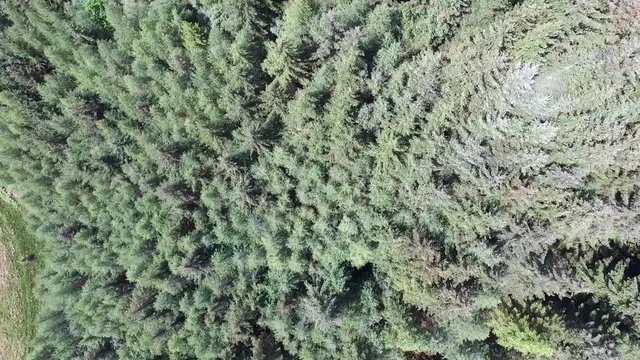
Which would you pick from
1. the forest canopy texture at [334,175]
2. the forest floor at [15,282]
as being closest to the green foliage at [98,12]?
the forest canopy texture at [334,175]

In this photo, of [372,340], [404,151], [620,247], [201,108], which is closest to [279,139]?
[201,108]

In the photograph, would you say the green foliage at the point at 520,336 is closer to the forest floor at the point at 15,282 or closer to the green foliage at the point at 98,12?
the green foliage at the point at 98,12

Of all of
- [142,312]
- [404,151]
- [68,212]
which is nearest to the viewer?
[404,151]

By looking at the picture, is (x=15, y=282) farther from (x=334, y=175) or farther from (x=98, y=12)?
(x=334, y=175)

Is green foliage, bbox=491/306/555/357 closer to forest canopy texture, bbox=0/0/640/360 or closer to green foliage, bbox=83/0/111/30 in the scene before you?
forest canopy texture, bbox=0/0/640/360

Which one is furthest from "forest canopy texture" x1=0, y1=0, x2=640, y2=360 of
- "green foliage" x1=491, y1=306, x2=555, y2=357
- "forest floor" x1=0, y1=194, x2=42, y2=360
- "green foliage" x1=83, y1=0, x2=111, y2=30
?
"forest floor" x1=0, y1=194, x2=42, y2=360

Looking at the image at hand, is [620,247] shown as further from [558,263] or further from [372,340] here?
[372,340]
